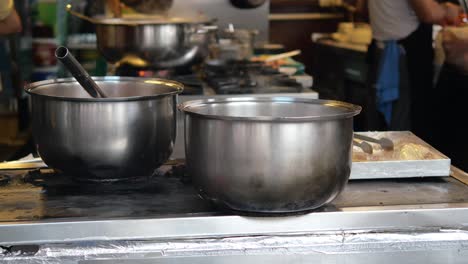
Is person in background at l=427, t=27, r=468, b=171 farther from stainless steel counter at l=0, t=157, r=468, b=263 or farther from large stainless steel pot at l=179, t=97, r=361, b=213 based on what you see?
large stainless steel pot at l=179, t=97, r=361, b=213

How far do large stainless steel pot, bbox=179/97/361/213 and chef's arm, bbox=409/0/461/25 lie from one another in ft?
8.73

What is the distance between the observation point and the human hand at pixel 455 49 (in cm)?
330

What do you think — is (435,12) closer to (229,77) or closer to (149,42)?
Result: (229,77)

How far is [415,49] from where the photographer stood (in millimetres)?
3873

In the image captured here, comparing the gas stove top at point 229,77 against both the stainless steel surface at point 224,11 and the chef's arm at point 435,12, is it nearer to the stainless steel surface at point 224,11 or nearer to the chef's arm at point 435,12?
the chef's arm at point 435,12

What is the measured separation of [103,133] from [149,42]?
1275mm

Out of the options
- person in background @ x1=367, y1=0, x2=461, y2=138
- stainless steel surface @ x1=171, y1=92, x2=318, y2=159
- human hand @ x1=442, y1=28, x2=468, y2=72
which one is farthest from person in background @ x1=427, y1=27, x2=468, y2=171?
stainless steel surface @ x1=171, y1=92, x2=318, y2=159

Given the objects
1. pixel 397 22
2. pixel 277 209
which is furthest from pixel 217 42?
pixel 277 209

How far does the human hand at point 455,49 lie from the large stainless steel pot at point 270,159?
2421 millimetres

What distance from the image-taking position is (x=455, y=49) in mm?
3350

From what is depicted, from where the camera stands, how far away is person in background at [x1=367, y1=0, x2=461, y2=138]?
3.76m

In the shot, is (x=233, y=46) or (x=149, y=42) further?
(x=233, y=46)

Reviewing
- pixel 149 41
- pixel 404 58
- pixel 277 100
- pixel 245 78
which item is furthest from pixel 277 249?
pixel 404 58

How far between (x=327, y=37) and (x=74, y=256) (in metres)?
5.50
